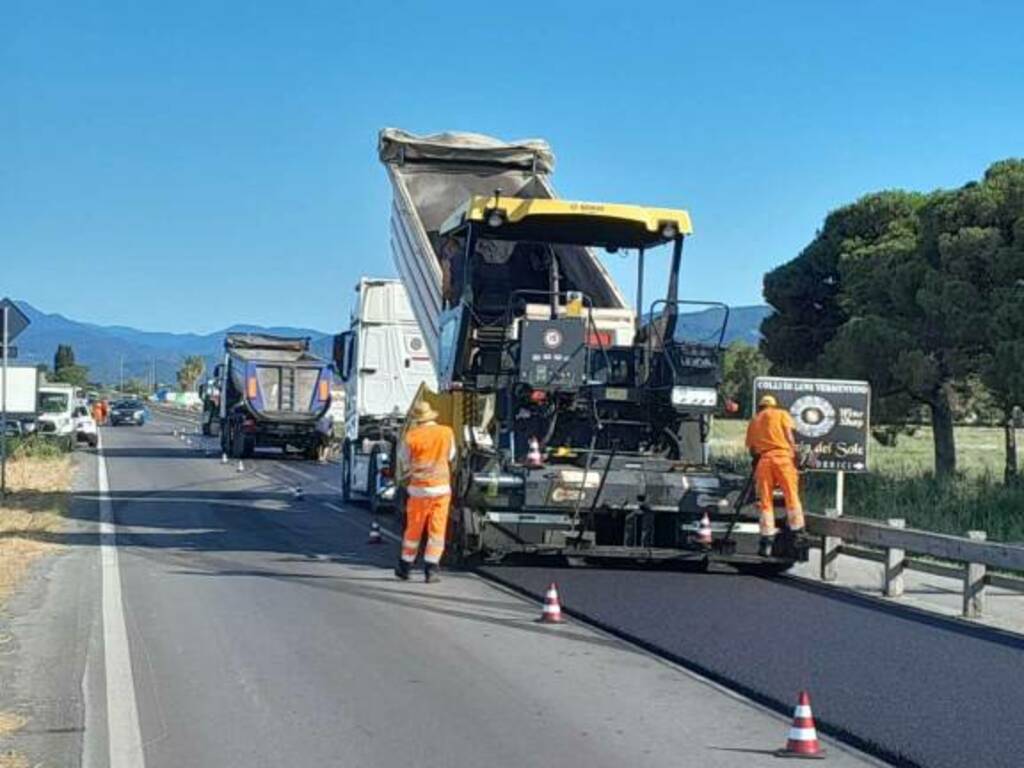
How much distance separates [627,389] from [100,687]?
6.90 m

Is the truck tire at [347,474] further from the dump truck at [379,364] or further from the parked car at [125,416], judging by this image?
the parked car at [125,416]

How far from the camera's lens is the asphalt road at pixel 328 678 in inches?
256

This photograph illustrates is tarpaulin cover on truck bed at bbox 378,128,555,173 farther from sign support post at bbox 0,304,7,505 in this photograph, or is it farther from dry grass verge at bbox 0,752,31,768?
dry grass verge at bbox 0,752,31,768

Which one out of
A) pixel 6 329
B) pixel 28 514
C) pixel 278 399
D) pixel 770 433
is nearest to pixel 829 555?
pixel 770 433

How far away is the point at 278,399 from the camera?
34594mm

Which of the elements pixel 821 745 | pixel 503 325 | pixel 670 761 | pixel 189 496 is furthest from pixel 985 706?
pixel 189 496

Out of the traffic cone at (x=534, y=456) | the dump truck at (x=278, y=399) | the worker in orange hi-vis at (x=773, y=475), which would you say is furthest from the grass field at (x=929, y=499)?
the dump truck at (x=278, y=399)

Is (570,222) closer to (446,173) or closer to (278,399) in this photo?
(446,173)

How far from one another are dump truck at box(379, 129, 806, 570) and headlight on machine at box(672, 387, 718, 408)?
0.04ft

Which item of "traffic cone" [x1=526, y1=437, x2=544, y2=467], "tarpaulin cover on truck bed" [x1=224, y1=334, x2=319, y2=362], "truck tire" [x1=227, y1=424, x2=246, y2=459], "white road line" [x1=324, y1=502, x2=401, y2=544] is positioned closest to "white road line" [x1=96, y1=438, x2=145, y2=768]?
"white road line" [x1=324, y1=502, x2=401, y2=544]

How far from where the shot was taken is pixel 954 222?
23984 mm

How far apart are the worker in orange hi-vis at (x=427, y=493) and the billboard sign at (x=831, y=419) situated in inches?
168

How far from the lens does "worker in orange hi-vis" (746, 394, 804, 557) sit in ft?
42.2

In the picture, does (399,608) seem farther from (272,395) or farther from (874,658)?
(272,395)
